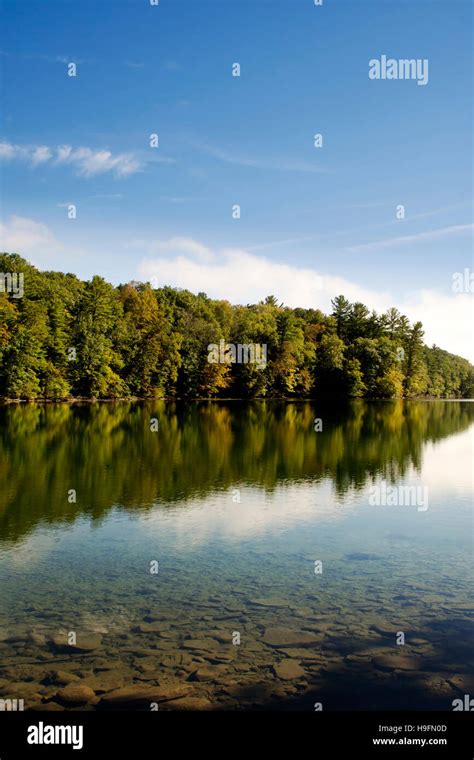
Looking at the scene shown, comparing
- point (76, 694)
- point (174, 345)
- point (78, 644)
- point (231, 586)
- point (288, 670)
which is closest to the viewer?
point (76, 694)

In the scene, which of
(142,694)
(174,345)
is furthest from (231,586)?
(174,345)

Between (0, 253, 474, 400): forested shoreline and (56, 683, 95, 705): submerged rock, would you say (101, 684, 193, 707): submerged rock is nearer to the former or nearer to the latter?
(56, 683, 95, 705): submerged rock

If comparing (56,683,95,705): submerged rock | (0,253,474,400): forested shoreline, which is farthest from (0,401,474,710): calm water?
(0,253,474,400): forested shoreline

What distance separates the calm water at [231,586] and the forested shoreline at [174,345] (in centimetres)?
4031

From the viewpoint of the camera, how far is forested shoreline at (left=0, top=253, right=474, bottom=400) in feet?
203

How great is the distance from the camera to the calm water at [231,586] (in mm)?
7652

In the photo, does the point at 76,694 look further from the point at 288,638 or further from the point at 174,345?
the point at 174,345

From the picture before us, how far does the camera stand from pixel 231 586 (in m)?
11.0

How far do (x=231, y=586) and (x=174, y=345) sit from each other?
67930mm

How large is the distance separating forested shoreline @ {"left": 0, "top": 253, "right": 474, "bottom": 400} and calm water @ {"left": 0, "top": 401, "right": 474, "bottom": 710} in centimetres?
4031

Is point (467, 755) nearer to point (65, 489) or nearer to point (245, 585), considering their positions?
point (245, 585)

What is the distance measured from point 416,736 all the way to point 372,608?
11.4 feet

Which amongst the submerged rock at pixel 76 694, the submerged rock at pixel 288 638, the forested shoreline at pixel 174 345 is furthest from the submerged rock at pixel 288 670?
the forested shoreline at pixel 174 345

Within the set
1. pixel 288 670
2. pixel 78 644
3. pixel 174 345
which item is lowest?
pixel 288 670
